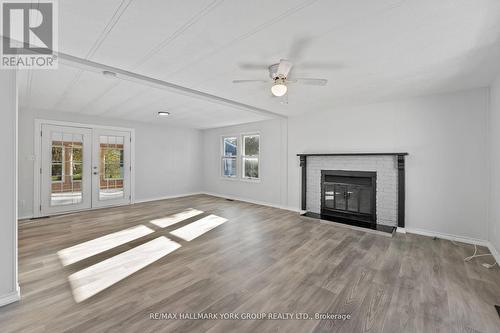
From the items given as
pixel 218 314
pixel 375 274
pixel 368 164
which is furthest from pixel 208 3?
pixel 368 164

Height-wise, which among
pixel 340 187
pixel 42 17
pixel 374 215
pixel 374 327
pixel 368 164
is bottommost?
pixel 374 327

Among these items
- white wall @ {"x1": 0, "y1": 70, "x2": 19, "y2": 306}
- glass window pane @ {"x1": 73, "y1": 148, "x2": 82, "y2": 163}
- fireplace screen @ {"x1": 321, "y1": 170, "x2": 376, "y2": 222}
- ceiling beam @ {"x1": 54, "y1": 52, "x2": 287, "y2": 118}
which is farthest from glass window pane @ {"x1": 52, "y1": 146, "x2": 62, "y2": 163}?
fireplace screen @ {"x1": 321, "y1": 170, "x2": 376, "y2": 222}

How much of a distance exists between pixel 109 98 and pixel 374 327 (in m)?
5.06

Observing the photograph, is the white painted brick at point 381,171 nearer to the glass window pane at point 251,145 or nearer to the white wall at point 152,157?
the glass window pane at point 251,145

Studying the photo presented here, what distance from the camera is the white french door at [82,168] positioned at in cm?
510

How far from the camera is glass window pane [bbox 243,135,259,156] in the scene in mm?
6699

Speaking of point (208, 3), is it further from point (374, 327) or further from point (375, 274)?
point (375, 274)

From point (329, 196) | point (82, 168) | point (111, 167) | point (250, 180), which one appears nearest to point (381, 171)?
point (329, 196)

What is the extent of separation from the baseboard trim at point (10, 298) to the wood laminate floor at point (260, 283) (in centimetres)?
5

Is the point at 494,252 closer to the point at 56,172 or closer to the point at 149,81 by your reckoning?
the point at 149,81

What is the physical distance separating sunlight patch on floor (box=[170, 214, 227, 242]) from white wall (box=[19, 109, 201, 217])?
3023 mm

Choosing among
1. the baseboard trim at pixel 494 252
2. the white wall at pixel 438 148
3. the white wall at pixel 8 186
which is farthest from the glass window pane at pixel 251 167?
A: the white wall at pixel 8 186

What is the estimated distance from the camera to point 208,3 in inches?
64.6

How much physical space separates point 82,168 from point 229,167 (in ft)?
13.4
